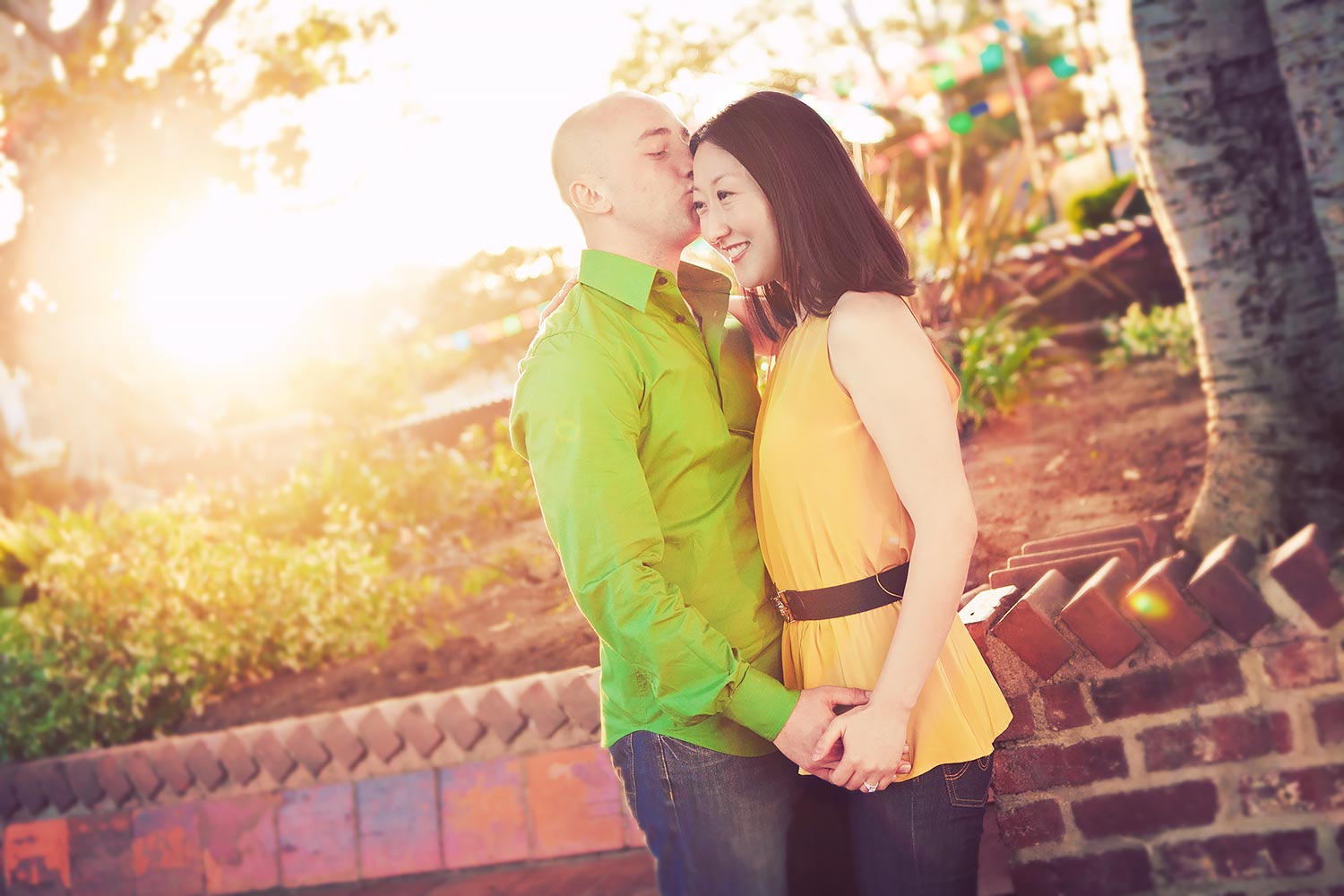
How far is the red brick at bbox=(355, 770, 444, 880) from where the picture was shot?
3.09m

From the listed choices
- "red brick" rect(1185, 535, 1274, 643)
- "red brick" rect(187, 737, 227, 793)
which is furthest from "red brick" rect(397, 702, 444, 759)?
"red brick" rect(1185, 535, 1274, 643)

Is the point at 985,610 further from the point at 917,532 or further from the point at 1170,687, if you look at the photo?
the point at 917,532

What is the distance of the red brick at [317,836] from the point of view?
318 cm

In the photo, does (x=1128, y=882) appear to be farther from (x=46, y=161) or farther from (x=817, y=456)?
(x=46, y=161)

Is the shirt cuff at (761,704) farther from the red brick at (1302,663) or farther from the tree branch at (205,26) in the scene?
the tree branch at (205,26)

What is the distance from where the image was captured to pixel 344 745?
3219mm

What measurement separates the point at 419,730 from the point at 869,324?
7.22 feet

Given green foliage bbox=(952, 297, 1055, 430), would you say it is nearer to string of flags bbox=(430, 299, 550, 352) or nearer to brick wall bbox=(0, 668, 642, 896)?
brick wall bbox=(0, 668, 642, 896)

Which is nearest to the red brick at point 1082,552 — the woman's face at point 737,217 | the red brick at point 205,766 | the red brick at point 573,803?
the woman's face at point 737,217

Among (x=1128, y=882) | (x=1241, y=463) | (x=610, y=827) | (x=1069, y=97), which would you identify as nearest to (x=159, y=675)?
(x=610, y=827)

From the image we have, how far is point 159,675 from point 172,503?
247 centimetres

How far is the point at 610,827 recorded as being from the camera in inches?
112

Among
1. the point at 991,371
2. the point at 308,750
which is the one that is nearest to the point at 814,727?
the point at 308,750

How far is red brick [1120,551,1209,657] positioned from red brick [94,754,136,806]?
337 centimetres
